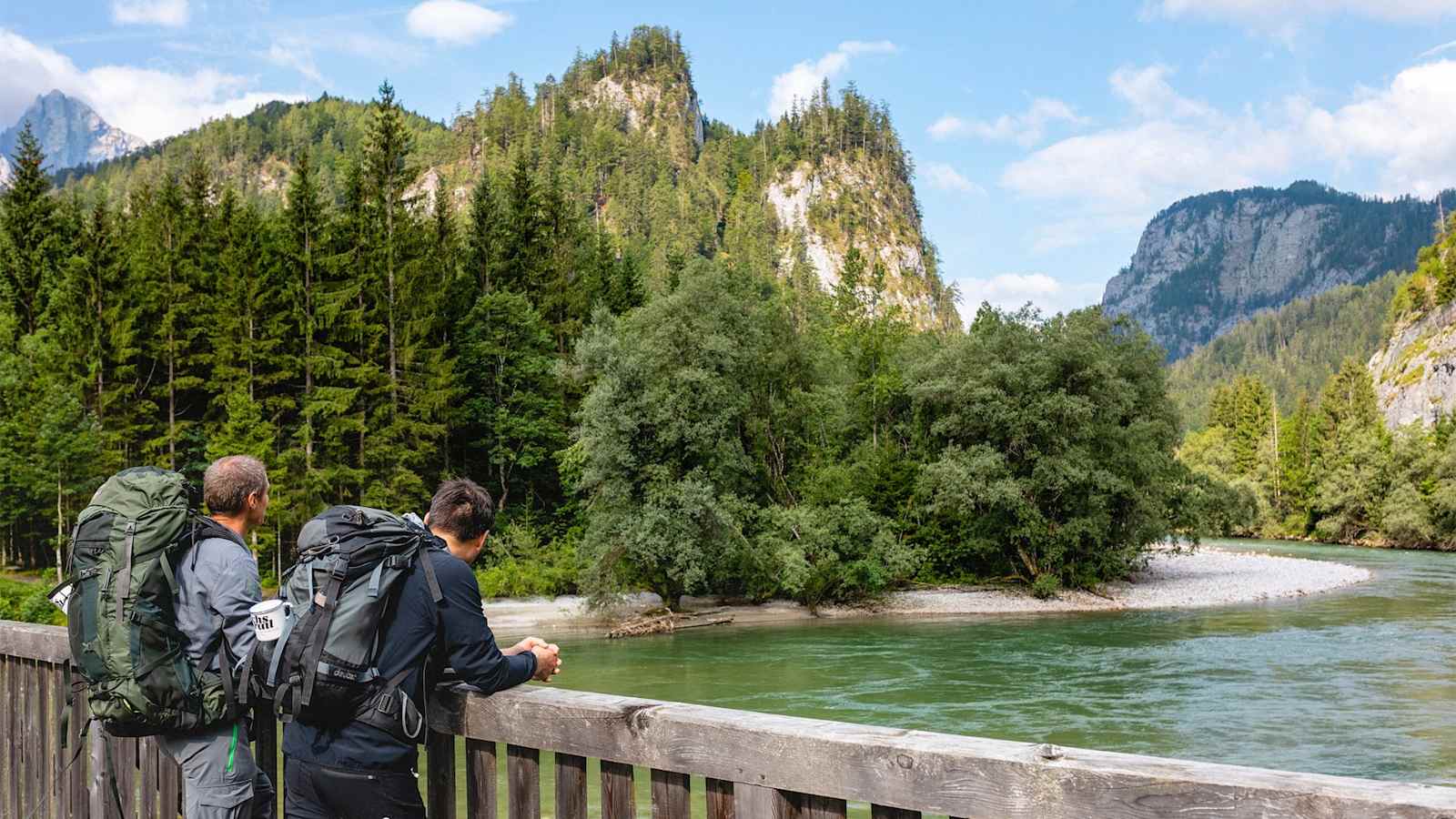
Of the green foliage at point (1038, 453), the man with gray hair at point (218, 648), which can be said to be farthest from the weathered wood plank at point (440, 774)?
the green foliage at point (1038, 453)

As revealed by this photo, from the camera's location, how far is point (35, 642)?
16.2 feet

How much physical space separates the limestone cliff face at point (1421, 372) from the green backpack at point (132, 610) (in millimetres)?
105845

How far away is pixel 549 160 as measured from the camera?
150 metres

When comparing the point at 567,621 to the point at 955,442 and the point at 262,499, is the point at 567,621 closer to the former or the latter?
→ the point at 955,442

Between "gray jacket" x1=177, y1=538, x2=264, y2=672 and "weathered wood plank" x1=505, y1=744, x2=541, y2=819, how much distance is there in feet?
3.92

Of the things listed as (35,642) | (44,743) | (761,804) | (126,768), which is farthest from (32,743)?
(761,804)

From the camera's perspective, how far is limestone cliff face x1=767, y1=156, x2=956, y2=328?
17375 cm

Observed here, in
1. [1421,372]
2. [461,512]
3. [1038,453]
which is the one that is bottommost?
[461,512]

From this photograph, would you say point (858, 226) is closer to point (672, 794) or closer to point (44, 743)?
point (44, 743)

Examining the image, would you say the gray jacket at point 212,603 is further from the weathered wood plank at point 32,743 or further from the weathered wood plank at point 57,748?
the weathered wood plank at point 32,743

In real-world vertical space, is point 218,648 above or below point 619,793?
above

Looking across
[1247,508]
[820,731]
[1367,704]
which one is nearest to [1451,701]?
[1367,704]

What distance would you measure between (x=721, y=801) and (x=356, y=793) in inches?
46.6

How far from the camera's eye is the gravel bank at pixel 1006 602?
3953cm
